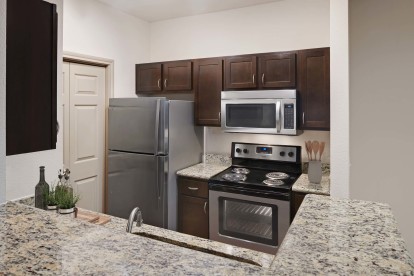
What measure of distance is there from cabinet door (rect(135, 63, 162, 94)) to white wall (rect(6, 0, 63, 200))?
1652 mm

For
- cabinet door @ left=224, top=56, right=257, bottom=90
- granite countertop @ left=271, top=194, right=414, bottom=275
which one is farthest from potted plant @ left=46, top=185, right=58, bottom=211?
cabinet door @ left=224, top=56, right=257, bottom=90

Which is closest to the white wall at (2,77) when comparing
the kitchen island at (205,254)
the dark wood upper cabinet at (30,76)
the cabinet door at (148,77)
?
the dark wood upper cabinet at (30,76)

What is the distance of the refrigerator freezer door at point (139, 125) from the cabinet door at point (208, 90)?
509mm

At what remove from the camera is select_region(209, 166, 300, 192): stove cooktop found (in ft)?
8.07

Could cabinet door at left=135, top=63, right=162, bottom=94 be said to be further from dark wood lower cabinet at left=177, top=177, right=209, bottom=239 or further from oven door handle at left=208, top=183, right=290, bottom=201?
oven door handle at left=208, top=183, right=290, bottom=201

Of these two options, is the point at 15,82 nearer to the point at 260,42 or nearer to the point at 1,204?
the point at 1,204

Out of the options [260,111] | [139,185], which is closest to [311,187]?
[260,111]

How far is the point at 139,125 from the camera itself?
9.64ft

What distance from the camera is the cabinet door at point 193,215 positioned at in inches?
111

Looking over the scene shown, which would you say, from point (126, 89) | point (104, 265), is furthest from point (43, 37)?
point (126, 89)

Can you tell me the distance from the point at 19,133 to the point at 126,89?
2493 millimetres

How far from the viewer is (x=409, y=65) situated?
2.35 m

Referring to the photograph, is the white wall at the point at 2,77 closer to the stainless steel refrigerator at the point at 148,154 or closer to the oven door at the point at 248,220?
the stainless steel refrigerator at the point at 148,154

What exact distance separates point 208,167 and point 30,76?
7.45 ft
